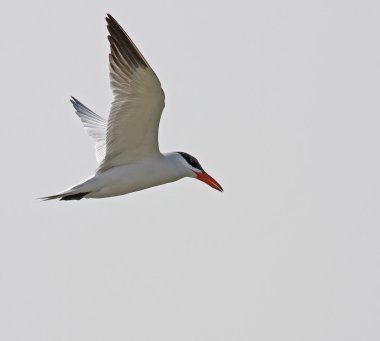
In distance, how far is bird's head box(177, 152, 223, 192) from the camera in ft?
50.8

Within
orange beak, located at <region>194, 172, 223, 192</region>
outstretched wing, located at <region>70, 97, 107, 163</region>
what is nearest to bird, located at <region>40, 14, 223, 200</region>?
orange beak, located at <region>194, 172, 223, 192</region>

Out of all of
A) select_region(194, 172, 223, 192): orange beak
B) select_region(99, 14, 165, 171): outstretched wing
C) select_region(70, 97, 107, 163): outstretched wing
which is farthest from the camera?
select_region(70, 97, 107, 163): outstretched wing

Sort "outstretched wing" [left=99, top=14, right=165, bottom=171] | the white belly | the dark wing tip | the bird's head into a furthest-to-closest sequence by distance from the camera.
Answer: the bird's head → the white belly → "outstretched wing" [left=99, top=14, right=165, bottom=171] → the dark wing tip

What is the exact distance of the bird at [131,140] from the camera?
45.2 ft

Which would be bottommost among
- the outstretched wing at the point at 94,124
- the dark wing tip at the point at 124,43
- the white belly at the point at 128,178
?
the white belly at the point at 128,178

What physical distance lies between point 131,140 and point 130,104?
765 mm

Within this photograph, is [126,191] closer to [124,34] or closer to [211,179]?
[211,179]

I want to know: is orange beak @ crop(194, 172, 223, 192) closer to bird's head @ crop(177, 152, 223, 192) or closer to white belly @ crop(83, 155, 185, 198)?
bird's head @ crop(177, 152, 223, 192)

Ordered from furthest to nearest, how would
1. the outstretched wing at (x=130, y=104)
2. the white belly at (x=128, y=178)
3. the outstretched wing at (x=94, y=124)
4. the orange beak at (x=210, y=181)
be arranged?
the outstretched wing at (x=94, y=124)
the orange beak at (x=210, y=181)
the white belly at (x=128, y=178)
the outstretched wing at (x=130, y=104)

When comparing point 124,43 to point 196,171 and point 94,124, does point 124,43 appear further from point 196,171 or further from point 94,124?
point 94,124

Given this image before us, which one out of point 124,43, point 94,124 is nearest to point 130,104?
point 124,43

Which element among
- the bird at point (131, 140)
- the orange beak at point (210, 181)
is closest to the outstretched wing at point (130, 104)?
the bird at point (131, 140)

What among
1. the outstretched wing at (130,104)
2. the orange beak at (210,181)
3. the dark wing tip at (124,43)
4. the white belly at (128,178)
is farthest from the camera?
the orange beak at (210,181)

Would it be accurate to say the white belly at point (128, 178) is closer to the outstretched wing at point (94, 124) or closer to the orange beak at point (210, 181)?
the orange beak at point (210, 181)
